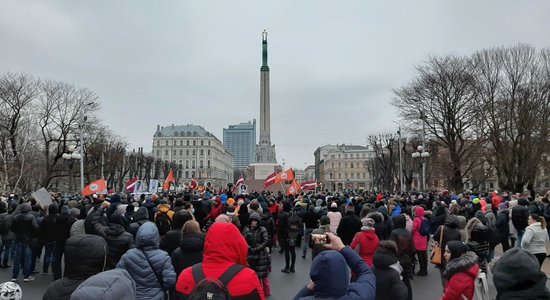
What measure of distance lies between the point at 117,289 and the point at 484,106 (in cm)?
3306

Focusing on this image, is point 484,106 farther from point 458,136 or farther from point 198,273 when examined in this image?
point 198,273

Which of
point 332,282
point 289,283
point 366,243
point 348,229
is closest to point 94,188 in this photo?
point 289,283

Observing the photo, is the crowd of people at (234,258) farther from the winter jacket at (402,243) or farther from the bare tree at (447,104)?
the bare tree at (447,104)

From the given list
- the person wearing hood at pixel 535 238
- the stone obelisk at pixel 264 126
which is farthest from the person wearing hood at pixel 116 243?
the stone obelisk at pixel 264 126

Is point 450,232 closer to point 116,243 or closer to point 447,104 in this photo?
point 116,243

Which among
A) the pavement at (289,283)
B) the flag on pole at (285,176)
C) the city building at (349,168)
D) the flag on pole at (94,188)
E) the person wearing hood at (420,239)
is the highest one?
the city building at (349,168)

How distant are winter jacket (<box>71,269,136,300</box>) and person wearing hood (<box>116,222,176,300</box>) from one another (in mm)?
2106

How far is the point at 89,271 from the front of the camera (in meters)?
3.58

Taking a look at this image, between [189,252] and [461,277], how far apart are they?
344 cm

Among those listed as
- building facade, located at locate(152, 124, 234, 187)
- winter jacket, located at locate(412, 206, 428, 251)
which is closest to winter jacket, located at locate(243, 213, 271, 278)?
winter jacket, located at locate(412, 206, 428, 251)

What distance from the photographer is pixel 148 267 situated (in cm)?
518

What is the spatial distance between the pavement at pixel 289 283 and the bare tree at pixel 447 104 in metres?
21.7

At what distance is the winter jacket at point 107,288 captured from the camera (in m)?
2.83

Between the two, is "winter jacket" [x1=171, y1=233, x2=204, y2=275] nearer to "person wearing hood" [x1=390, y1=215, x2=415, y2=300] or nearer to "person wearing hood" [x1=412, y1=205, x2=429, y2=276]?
"person wearing hood" [x1=390, y1=215, x2=415, y2=300]
